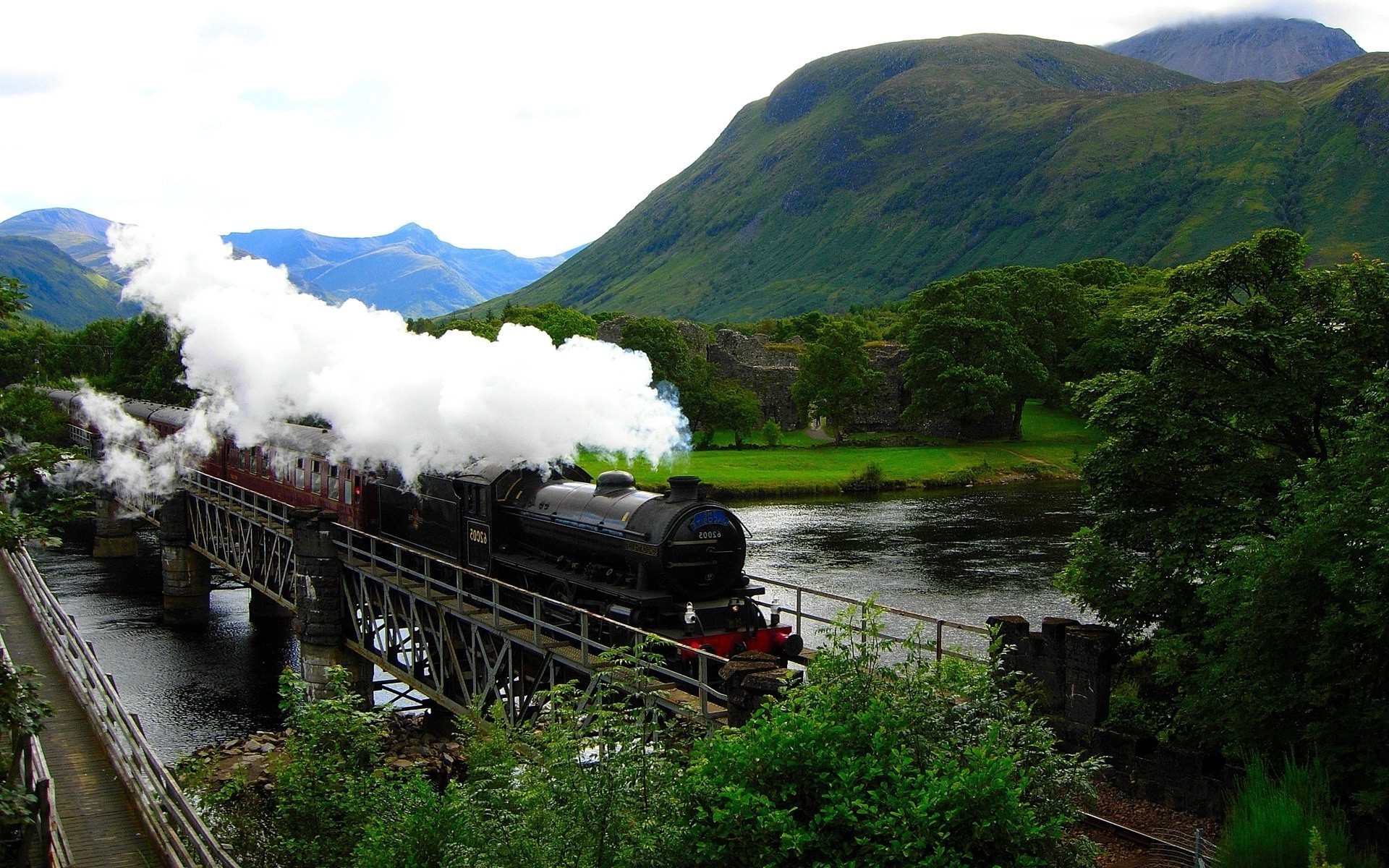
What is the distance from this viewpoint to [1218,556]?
15.5 metres

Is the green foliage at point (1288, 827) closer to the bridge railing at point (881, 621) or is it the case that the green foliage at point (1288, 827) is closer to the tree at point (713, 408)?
the bridge railing at point (881, 621)

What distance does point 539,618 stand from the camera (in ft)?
59.0

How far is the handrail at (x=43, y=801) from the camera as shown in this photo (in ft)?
38.1

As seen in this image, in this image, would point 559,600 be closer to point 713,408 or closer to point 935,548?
point 935,548

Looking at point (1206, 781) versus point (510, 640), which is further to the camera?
point (510, 640)

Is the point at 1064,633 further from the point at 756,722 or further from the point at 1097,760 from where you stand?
the point at 756,722

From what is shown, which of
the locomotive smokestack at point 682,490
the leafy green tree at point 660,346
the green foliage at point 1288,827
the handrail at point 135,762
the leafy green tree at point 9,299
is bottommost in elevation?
the handrail at point 135,762

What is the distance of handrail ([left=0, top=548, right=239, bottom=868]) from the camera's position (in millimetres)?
12188

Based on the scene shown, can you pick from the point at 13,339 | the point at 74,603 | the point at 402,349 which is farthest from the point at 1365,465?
the point at 13,339

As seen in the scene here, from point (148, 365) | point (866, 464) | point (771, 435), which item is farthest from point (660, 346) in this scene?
point (148, 365)

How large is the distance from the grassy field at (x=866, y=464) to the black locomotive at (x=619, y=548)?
34.7 metres

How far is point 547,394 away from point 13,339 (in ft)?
287

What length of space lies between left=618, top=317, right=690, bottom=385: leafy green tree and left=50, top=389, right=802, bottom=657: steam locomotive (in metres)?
54.4

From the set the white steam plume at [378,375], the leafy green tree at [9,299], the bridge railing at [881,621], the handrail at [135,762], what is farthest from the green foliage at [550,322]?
the leafy green tree at [9,299]
